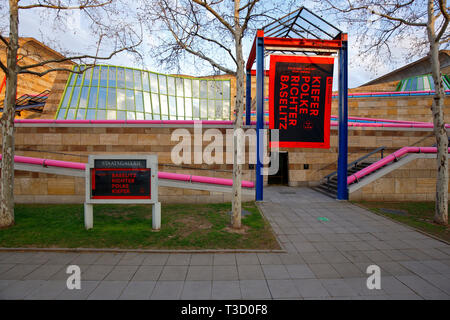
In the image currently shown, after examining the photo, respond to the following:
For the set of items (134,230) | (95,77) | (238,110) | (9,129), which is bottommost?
(134,230)

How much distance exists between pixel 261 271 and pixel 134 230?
14.5 feet

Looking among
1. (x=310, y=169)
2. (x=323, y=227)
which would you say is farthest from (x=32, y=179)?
(x=310, y=169)

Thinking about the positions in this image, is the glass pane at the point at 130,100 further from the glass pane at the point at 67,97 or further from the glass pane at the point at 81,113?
the glass pane at the point at 67,97

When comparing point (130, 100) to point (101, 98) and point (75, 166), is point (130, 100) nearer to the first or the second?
point (101, 98)

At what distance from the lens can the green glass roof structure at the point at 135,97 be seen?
2472 centimetres

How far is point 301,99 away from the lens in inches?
422

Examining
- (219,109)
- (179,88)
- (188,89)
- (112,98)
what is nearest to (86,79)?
(112,98)

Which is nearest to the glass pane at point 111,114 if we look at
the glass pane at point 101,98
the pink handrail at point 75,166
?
the glass pane at point 101,98

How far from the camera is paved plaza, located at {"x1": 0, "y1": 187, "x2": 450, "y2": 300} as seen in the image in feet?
13.6

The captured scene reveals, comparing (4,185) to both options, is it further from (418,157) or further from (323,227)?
(418,157)

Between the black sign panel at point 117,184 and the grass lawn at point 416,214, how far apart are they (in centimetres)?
937

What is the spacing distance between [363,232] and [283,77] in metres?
7.33

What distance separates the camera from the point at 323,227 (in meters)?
7.77

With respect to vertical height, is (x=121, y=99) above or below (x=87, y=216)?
above
